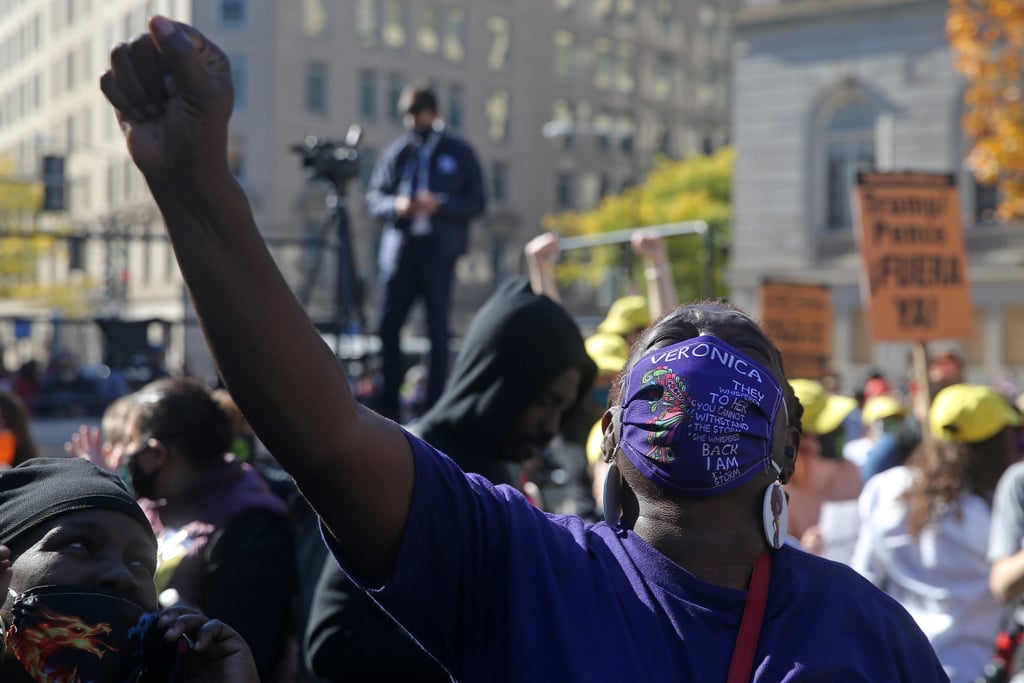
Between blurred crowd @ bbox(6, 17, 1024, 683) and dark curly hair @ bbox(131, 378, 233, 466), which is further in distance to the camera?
dark curly hair @ bbox(131, 378, 233, 466)

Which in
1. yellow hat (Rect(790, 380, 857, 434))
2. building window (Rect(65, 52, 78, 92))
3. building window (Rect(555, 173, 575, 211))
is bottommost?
yellow hat (Rect(790, 380, 857, 434))

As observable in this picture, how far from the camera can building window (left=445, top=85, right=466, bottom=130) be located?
5494cm

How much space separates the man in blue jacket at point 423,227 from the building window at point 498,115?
1964 inches

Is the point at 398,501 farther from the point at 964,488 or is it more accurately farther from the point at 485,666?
the point at 964,488

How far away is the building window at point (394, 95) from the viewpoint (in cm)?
5181

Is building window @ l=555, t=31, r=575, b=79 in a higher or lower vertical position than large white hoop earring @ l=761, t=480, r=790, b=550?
higher

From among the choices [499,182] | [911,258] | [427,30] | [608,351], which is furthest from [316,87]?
[608,351]

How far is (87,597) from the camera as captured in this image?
206 centimetres

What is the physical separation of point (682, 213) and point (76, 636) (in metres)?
51.8

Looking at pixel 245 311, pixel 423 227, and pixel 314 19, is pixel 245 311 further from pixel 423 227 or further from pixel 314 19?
pixel 314 19

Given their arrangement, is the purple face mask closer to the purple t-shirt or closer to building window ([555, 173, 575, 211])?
the purple t-shirt

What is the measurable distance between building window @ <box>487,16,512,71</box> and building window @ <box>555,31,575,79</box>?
346cm

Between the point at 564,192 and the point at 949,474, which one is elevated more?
the point at 564,192

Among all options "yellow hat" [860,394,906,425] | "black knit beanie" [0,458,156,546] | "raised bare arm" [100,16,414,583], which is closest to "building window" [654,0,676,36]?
"yellow hat" [860,394,906,425]
